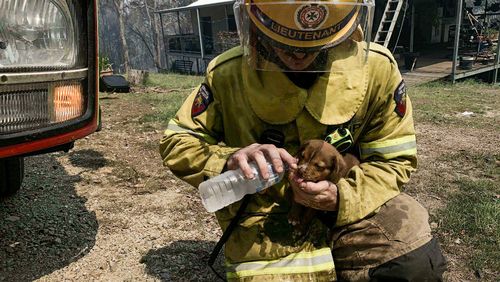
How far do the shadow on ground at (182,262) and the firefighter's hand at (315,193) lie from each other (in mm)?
866

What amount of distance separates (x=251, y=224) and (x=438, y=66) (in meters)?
12.4

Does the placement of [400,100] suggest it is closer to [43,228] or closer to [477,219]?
[477,219]

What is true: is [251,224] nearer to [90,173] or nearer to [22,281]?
[22,281]

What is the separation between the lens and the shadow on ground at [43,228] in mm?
2236

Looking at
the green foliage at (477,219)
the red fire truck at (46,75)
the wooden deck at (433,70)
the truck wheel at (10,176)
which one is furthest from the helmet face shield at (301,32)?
the wooden deck at (433,70)

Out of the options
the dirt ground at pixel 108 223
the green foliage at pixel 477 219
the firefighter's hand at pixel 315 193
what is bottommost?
the green foliage at pixel 477 219

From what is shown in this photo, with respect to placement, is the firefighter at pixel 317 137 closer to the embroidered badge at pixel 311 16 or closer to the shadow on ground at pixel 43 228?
the embroidered badge at pixel 311 16

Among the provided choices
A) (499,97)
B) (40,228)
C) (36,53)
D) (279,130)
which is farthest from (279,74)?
(499,97)

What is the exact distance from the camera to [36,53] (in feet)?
5.24

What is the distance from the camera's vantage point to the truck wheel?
8.70 feet

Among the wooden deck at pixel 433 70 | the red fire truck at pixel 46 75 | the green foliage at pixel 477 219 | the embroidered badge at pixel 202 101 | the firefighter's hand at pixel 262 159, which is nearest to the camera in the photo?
the firefighter's hand at pixel 262 159

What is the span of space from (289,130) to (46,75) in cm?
90

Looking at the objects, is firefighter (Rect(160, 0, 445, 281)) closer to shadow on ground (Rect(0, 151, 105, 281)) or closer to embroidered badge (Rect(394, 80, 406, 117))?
embroidered badge (Rect(394, 80, 406, 117))

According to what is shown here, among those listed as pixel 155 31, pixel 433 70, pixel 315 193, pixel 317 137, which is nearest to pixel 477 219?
pixel 317 137
